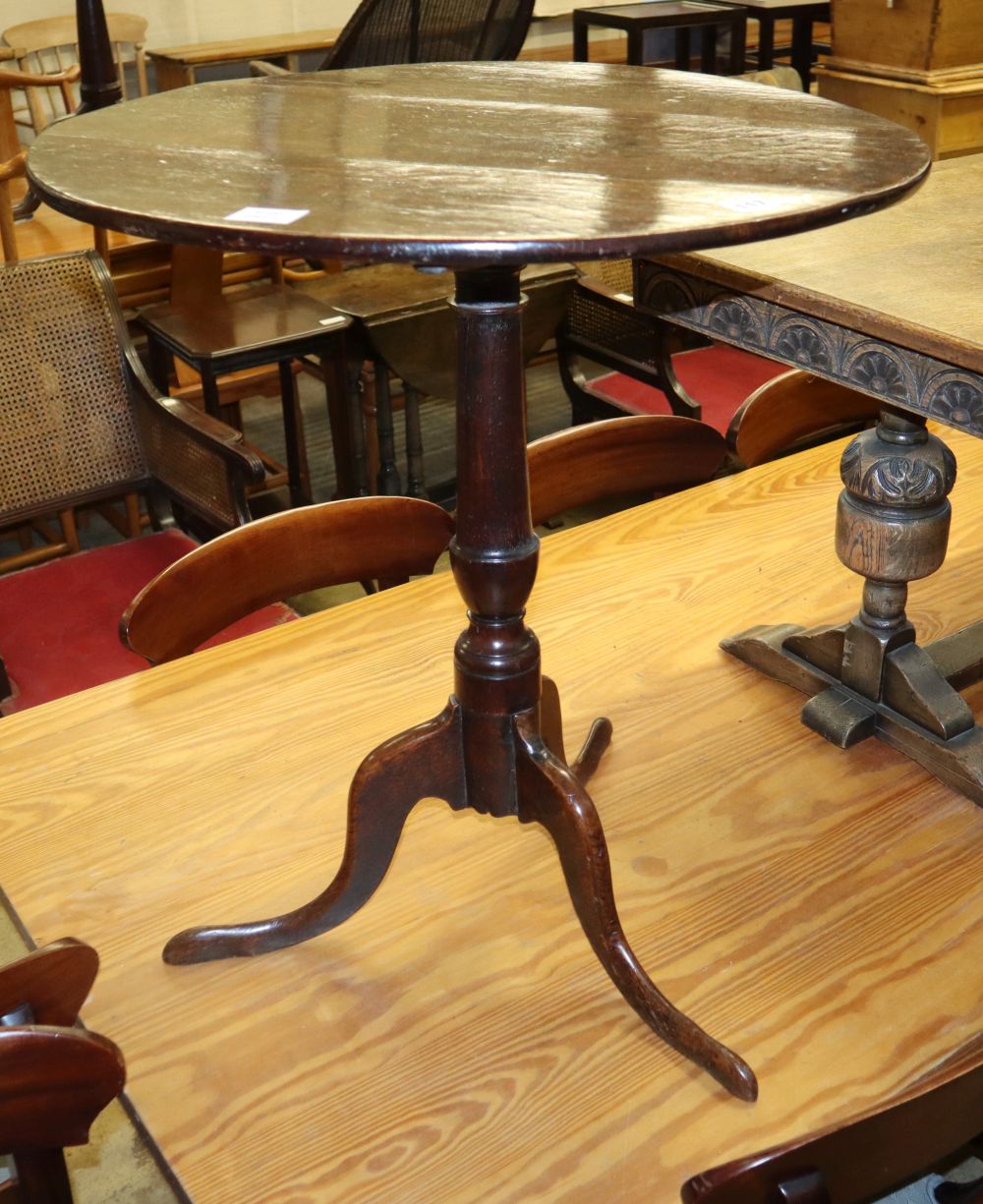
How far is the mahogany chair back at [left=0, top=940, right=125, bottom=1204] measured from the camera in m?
0.75

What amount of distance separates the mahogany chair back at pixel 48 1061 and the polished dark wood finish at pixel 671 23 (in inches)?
207

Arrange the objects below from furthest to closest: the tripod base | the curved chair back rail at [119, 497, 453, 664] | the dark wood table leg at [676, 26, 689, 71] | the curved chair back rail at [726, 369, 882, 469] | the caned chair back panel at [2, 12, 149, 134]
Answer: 1. the dark wood table leg at [676, 26, 689, 71]
2. the caned chair back panel at [2, 12, 149, 134]
3. the curved chair back rail at [726, 369, 882, 469]
4. the curved chair back rail at [119, 497, 453, 664]
5. the tripod base

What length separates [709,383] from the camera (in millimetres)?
3154

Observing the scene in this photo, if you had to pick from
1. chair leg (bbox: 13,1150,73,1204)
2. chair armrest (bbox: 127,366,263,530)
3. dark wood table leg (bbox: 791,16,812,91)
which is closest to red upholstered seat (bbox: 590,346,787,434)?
chair armrest (bbox: 127,366,263,530)

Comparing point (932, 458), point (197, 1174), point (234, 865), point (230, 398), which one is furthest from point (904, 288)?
point (230, 398)

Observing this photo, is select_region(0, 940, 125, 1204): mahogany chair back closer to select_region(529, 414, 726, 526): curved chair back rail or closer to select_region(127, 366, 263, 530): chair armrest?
select_region(529, 414, 726, 526): curved chair back rail

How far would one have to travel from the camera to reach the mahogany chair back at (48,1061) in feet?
2.46

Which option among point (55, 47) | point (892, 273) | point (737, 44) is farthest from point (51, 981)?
point (737, 44)

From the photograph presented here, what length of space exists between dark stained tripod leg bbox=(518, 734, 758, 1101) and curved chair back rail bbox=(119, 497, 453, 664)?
20.2 inches

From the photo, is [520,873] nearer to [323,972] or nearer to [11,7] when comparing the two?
[323,972]

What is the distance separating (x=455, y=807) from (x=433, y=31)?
2.91 metres

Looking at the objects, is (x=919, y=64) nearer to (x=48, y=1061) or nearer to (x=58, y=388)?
(x=58, y=388)

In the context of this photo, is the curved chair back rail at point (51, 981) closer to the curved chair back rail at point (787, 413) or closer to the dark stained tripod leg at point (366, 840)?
the dark stained tripod leg at point (366, 840)

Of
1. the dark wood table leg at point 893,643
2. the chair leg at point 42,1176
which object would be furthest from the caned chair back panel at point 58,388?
the chair leg at point 42,1176
